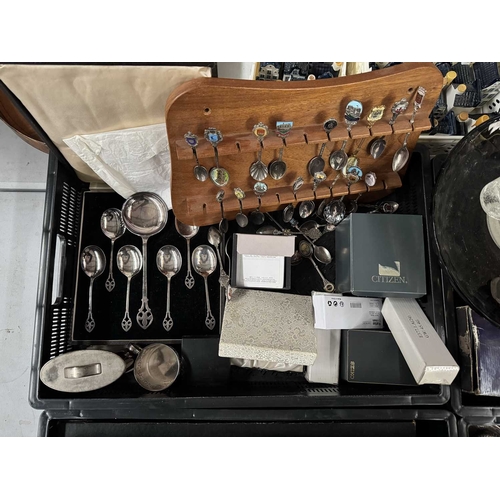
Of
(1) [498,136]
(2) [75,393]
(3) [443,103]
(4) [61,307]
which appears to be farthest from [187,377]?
(3) [443,103]

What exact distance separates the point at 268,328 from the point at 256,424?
0.74 ft

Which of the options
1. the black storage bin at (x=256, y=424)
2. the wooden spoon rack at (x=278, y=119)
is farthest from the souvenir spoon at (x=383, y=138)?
the black storage bin at (x=256, y=424)

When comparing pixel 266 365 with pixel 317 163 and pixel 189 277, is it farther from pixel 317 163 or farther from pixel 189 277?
pixel 317 163

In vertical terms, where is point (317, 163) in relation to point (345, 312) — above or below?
above

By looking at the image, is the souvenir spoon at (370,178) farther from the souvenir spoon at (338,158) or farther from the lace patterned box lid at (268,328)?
the lace patterned box lid at (268,328)

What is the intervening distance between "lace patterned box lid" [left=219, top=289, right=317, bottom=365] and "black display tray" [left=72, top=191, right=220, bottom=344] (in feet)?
0.64

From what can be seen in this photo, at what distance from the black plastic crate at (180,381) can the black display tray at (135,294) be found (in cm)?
3

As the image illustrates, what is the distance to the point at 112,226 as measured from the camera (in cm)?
123

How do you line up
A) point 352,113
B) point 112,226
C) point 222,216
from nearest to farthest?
point 352,113
point 222,216
point 112,226

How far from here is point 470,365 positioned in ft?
2.96

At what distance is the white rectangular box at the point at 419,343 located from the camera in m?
0.85

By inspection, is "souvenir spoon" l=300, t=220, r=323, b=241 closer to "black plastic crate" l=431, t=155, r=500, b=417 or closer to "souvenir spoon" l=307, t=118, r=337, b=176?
"souvenir spoon" l=307, t=118, r=337, b=176

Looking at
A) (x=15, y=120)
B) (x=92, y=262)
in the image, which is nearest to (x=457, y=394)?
(x=92, y=262)

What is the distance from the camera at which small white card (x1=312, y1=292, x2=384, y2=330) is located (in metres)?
1.03
